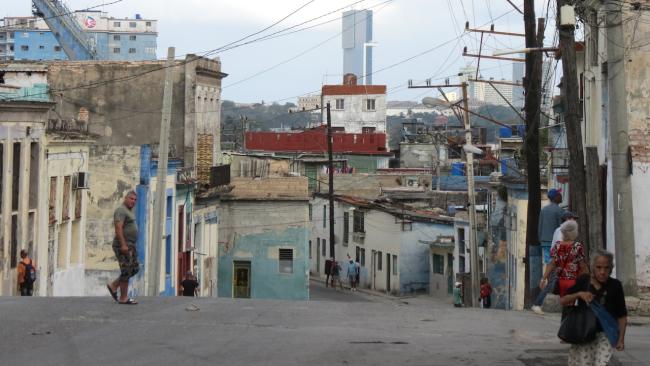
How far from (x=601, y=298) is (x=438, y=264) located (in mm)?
48086

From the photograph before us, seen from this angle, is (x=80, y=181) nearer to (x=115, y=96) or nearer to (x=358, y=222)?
(x=115, y=96)

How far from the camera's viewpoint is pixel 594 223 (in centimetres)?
2100

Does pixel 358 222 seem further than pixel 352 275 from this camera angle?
Yes

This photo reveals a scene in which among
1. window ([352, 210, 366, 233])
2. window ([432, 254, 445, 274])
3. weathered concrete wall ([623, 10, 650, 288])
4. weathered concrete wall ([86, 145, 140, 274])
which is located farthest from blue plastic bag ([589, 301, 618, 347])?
window ([352, 210, 366, 233])

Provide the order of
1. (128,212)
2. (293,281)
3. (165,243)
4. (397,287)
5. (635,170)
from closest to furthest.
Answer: (128,212) → (635,170) → (165,243) → (293,281) → (397,287)

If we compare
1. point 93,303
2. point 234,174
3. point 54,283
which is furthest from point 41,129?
point 234,174

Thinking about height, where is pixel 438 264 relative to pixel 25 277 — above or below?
below

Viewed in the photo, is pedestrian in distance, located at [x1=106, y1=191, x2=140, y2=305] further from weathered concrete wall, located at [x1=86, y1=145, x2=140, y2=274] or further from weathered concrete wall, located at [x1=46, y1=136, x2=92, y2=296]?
weathered concrete wall, located at [x1=86, y1=145, x2=140, y2=274]

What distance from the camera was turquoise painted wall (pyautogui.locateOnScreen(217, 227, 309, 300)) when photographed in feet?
189

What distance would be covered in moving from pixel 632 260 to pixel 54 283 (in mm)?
19047

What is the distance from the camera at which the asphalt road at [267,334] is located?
48.5ft

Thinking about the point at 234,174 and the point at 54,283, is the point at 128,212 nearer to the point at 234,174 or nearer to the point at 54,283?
the point at 54,283

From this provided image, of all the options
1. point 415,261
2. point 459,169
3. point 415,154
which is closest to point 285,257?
point 415,261

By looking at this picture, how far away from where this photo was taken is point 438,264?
60000 mm
